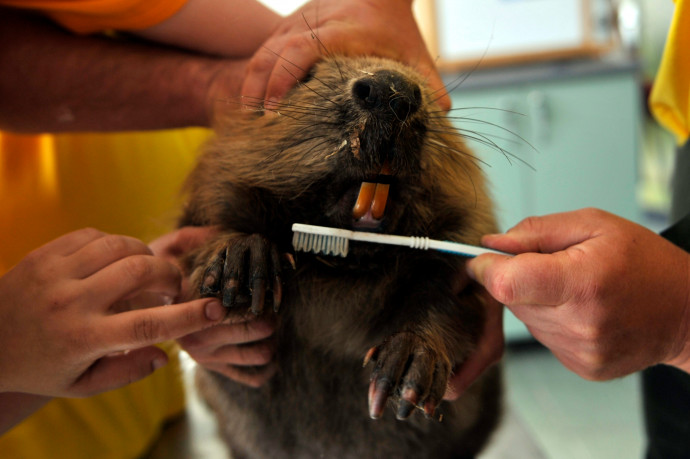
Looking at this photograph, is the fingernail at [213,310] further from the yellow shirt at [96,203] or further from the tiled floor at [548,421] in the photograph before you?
the tiled floor at [548,421]

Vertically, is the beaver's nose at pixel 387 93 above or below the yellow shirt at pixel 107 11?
below

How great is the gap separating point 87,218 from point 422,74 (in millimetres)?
867

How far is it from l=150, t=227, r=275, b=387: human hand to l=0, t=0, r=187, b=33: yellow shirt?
478 millimetres

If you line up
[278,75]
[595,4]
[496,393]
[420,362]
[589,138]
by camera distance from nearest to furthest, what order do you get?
1. [420,362]
2. [278,75]
3. [496,393]
4. [589,138]
5. [595,4]

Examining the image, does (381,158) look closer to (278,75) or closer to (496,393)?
(278,75)

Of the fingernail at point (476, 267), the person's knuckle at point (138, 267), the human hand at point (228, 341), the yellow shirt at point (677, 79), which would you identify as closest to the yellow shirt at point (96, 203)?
the human hand at point (228, 341)

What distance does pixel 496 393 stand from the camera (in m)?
1.48

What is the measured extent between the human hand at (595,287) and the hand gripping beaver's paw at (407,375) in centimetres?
15

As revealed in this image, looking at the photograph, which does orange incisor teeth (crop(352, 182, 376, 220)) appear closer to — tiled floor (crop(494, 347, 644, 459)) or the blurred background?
the blurred background

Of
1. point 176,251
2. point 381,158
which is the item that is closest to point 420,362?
point 381,158

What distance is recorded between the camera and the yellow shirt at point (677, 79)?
1.08 metres

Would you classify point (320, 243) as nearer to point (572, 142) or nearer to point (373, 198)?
point (373, 198)

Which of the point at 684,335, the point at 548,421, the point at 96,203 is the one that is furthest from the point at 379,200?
the point at 548,421

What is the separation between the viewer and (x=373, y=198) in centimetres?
94
